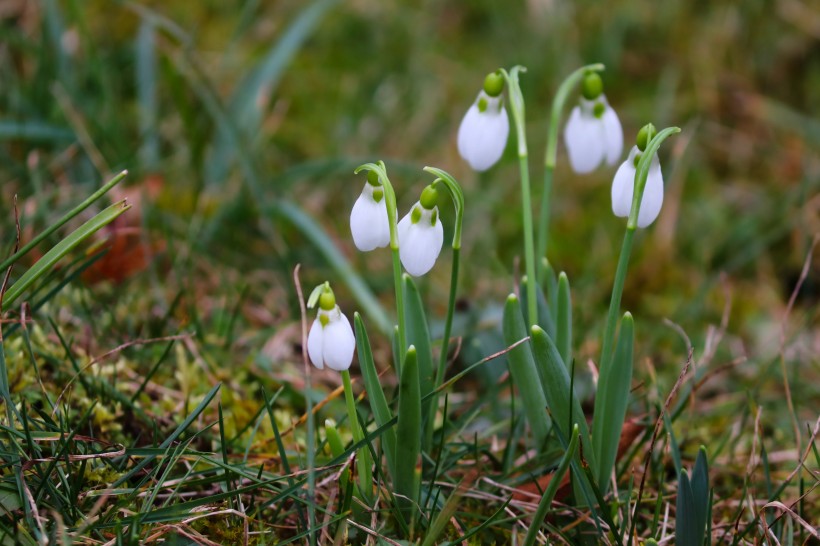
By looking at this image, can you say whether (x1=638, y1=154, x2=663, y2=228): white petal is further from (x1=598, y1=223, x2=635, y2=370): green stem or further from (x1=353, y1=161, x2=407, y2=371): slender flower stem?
(x1=353, y1=161, x2=407, y2=371): slender flower stem

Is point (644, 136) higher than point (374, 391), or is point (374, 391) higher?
point (644, 136)

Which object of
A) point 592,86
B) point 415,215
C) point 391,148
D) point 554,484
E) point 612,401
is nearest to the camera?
point 554,484

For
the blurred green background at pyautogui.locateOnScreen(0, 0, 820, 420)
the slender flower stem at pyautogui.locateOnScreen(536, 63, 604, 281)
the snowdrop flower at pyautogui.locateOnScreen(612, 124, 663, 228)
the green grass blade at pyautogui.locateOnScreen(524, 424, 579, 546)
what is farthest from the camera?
the blurred green background at pyautogui.locateOnScreen(0, 0, 820, 420)

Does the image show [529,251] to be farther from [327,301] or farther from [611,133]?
[327,301]

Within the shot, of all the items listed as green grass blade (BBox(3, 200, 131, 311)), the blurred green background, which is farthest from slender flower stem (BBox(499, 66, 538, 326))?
green grass blade (BBox(3, 200, 131, 311))

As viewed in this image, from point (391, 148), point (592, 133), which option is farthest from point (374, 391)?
point (391, 148)

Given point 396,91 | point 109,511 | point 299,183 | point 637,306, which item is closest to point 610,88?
point 396,91

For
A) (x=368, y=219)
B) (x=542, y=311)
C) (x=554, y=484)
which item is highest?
(x=368, y=219)

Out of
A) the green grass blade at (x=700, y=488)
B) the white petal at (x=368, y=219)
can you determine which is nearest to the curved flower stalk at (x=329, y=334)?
the white petal at (x=368, y=219)
